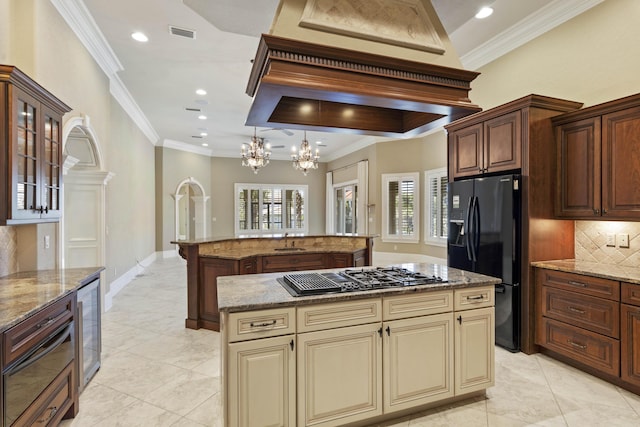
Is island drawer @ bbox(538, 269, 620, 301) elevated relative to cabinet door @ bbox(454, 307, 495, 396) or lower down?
elevated

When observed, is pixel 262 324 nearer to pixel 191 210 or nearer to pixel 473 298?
pixel 473 298

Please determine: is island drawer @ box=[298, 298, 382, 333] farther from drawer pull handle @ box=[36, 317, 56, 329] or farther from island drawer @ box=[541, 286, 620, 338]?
island drawer @ box=[541, 286, 620, 338]

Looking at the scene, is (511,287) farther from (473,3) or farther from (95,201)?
(95,201)

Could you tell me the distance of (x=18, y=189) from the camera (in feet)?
7.27

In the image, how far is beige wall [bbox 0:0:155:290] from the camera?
2.71m

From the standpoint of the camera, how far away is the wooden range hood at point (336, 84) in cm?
156

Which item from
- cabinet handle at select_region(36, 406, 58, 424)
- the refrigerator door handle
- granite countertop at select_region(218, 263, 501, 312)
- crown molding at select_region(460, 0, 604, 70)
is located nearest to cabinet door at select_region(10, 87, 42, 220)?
cabinet handle at select_region(36, 406, 58, 424)

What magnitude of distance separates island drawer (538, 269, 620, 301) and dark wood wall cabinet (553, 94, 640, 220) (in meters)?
0.59

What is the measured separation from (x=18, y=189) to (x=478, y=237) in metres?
4.06

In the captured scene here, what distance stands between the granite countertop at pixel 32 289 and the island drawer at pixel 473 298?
2.56 metres

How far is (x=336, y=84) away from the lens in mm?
1638

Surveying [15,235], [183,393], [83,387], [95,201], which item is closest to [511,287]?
[183,393]

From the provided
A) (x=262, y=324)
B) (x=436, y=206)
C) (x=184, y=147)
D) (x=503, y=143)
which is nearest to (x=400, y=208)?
(x=436, y=206)

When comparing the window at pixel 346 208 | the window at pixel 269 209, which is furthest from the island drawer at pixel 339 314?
the window at pixel 269 209
